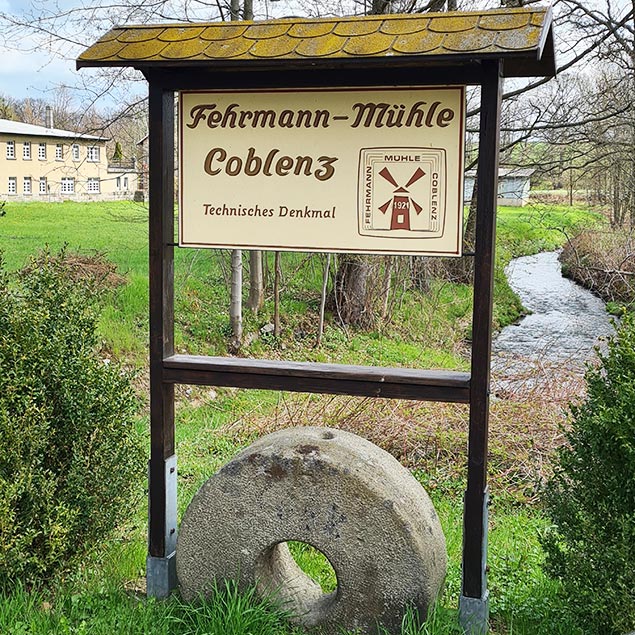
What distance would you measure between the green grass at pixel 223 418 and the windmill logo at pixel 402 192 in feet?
5.83

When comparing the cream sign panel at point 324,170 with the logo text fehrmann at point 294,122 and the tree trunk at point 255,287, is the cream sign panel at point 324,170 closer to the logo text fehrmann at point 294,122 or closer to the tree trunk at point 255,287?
the logo text fehrmann at point 294,122

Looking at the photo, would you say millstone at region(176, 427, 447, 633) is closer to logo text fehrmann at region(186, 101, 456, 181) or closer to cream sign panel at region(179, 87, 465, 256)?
cream sign panel at region(179, 87, 465, 256)

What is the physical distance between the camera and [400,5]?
12969mm

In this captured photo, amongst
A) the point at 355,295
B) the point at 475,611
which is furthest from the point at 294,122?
the point at 355,295

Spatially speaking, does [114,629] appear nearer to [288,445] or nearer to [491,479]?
[288,445]

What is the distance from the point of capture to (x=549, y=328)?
1552 centimetres

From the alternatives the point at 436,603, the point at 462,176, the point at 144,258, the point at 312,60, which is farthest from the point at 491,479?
the point at 144,258

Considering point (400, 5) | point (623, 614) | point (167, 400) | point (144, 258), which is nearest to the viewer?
point (623, 614)

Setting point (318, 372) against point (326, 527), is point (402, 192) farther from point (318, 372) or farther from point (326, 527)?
point (326, 527)

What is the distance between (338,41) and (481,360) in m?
1.58

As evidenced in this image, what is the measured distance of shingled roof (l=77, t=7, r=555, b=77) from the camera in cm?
349

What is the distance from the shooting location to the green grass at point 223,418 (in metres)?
3.88

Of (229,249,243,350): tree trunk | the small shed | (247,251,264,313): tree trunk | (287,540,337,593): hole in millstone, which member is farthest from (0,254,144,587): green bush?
(247,251,264,313): tree trunk

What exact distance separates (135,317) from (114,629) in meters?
8.28
